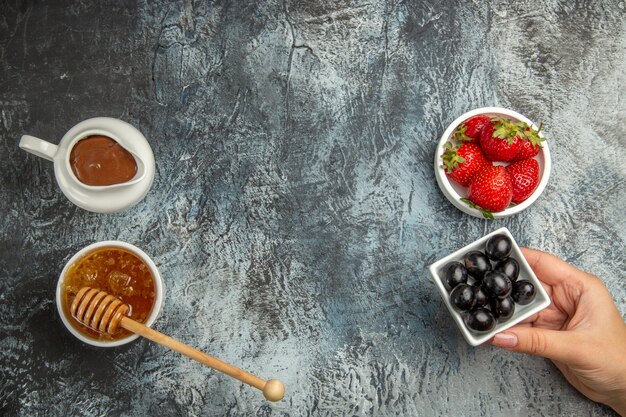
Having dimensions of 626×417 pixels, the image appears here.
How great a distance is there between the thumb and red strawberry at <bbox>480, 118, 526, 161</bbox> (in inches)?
16.9

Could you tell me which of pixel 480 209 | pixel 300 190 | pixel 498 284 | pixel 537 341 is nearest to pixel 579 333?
pixel 537 341

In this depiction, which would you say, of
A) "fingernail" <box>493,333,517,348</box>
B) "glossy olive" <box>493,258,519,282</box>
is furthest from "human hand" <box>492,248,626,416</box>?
"glossy olive" <box>493,258,519,282</box>

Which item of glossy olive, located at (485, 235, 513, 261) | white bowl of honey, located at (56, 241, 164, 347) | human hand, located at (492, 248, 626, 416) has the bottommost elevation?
white bowl of honey, located at (56, 241, 164, 347)

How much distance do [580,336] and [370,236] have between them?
1.86 ft

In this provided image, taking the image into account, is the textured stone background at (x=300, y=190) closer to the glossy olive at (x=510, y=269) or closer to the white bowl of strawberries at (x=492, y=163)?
the white bowl of strawberries at (x=492, y=163)

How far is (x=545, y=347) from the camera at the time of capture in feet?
4.45

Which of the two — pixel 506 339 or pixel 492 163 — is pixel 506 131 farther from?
pixel 506 339

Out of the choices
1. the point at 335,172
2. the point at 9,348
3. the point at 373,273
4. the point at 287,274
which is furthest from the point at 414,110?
the point at 9,348

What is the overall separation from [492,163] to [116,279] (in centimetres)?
100

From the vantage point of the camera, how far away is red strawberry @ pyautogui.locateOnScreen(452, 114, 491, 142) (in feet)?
5.12

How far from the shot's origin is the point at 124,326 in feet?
4.55

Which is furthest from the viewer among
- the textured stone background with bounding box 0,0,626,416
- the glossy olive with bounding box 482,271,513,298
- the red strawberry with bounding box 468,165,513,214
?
the textured stone background with bounding box 0,0,626,416

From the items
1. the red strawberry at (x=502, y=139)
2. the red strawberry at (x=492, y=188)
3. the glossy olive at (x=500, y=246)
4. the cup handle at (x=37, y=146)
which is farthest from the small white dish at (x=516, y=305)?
the cup handle at (x=37, y=146)

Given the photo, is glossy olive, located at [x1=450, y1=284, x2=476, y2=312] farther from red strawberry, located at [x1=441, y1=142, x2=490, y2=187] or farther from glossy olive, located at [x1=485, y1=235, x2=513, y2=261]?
red strawberry, located at [x1=441, y1=142, x2=490, y2=187]
